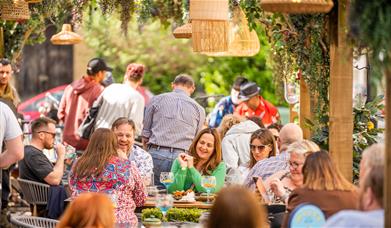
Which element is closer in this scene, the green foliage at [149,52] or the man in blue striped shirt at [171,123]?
the man in blue striped shirt at [171,123]

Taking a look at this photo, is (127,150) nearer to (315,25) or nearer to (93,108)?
(315,25)

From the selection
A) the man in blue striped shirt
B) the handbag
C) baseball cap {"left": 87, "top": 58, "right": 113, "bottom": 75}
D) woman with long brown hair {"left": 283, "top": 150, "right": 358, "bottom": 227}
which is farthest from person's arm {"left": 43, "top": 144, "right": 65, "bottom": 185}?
woman with long brown hair {"left": 283, "top": 150, "right": 358, "bottom": 227}

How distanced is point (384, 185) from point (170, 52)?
2264cm

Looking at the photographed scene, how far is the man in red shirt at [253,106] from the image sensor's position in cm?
1600

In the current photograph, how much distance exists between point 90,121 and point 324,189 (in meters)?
7.71

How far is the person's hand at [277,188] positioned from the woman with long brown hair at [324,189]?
A: 120 cm

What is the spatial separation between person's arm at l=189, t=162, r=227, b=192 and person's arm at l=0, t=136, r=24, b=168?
1890 millimetres

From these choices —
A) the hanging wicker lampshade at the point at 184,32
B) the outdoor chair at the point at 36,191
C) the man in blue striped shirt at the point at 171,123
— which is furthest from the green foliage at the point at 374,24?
the hanging wicker lampshade at the point at 184,32

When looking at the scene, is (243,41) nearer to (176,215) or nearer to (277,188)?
(176,215)

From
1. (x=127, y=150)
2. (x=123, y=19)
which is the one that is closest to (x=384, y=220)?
(x=127, y=150)

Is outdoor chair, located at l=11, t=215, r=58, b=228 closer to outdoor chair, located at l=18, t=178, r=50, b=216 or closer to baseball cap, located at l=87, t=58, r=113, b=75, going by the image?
outdoor chair, located at l=18, t=178, r=50, b=216

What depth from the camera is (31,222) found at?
27.9 feet

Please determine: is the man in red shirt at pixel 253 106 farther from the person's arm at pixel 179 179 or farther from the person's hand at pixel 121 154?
the person's hand at pixel 121 154

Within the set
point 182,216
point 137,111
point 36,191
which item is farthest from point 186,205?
point 137,111
